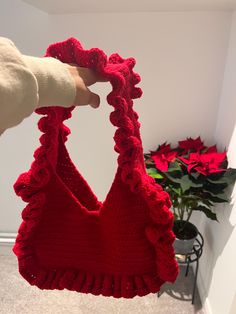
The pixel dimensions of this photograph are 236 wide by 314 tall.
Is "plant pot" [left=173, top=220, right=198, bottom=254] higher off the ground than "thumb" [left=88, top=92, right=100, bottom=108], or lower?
lower

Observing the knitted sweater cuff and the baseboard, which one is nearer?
the knitted sweater cuff

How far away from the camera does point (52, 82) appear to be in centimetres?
41

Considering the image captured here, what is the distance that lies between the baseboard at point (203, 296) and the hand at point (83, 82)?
1237 millimetres

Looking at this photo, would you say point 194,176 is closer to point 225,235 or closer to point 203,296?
point 225,235

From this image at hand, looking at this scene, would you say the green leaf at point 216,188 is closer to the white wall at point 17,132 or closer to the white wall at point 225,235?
the white wall at point 225,235

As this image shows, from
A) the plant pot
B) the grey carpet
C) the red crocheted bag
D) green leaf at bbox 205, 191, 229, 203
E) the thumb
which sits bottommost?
the grey carpet

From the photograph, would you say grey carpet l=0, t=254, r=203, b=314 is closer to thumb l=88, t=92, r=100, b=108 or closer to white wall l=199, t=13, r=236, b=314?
white wall l=199, t=13, r=236, b=314

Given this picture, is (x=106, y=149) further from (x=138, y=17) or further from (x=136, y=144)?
(x=136, y=144)

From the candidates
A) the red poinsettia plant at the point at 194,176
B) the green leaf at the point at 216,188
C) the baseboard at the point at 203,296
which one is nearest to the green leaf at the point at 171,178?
the red poinsettia plant at the point at 194,176

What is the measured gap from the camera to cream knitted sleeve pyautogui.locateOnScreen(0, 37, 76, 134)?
0.32m

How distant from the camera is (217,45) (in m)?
1.31

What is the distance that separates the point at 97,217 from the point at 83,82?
10.2 inches

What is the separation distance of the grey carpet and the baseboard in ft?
0.10

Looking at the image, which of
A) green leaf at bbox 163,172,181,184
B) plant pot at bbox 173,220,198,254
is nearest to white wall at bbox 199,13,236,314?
plant pot at bbox 173,220,198,254
